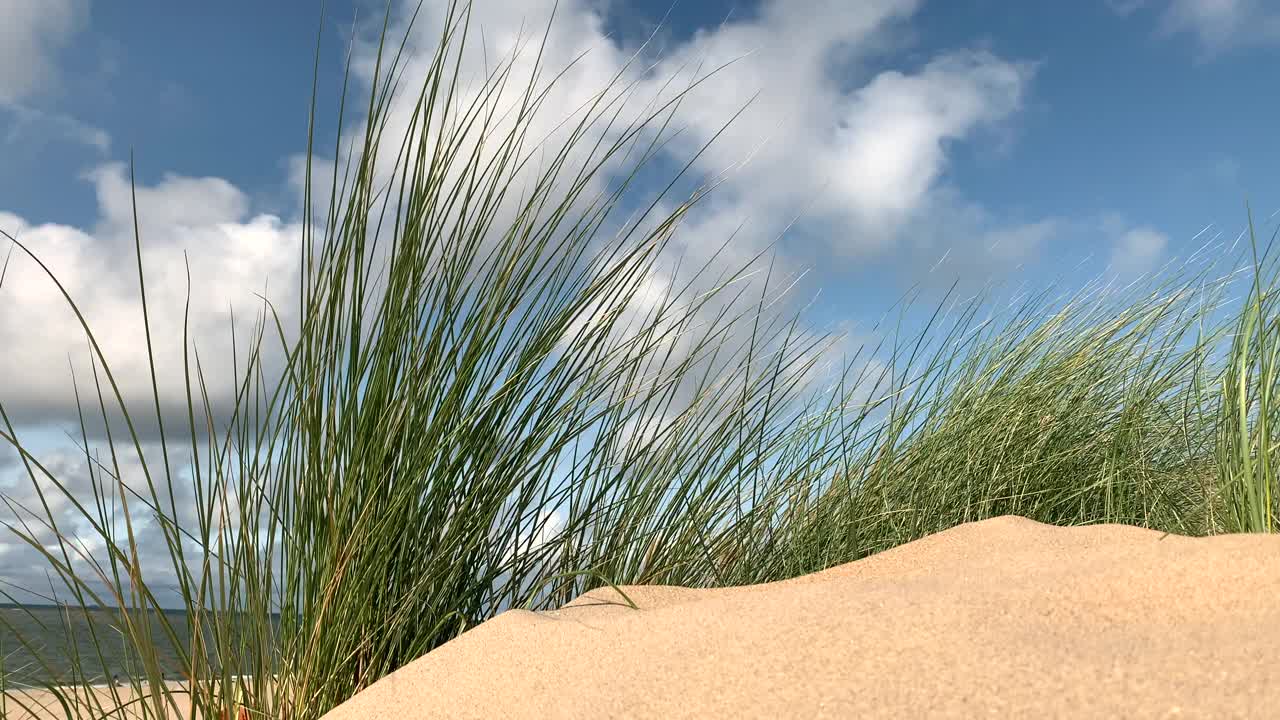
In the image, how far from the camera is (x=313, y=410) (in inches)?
52.2

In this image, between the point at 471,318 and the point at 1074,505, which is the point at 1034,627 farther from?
the point at 1074,505

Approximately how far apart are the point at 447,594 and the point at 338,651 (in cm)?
19

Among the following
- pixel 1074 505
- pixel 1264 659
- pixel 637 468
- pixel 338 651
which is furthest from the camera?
pixel 1074 505

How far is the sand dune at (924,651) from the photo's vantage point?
75cm

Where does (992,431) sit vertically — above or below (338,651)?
above

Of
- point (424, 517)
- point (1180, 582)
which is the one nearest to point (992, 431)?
point (1180, 582)

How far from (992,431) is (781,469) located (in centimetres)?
67

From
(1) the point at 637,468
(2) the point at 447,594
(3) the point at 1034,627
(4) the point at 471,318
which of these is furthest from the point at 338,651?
(3) the point at 1034,627

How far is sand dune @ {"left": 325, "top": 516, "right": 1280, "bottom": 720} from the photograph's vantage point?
0.75m

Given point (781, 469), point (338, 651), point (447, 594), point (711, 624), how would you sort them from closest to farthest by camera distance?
point (711, 624) → point (338, 651) → point (447, 594) → point (781, 469)

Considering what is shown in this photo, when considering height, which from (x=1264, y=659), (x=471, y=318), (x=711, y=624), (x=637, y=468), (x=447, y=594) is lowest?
(x=1264, y=659)

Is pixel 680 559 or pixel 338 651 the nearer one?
pixel 338 651

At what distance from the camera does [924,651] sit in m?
0.84

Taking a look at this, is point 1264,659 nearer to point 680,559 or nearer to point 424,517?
point 424,517
